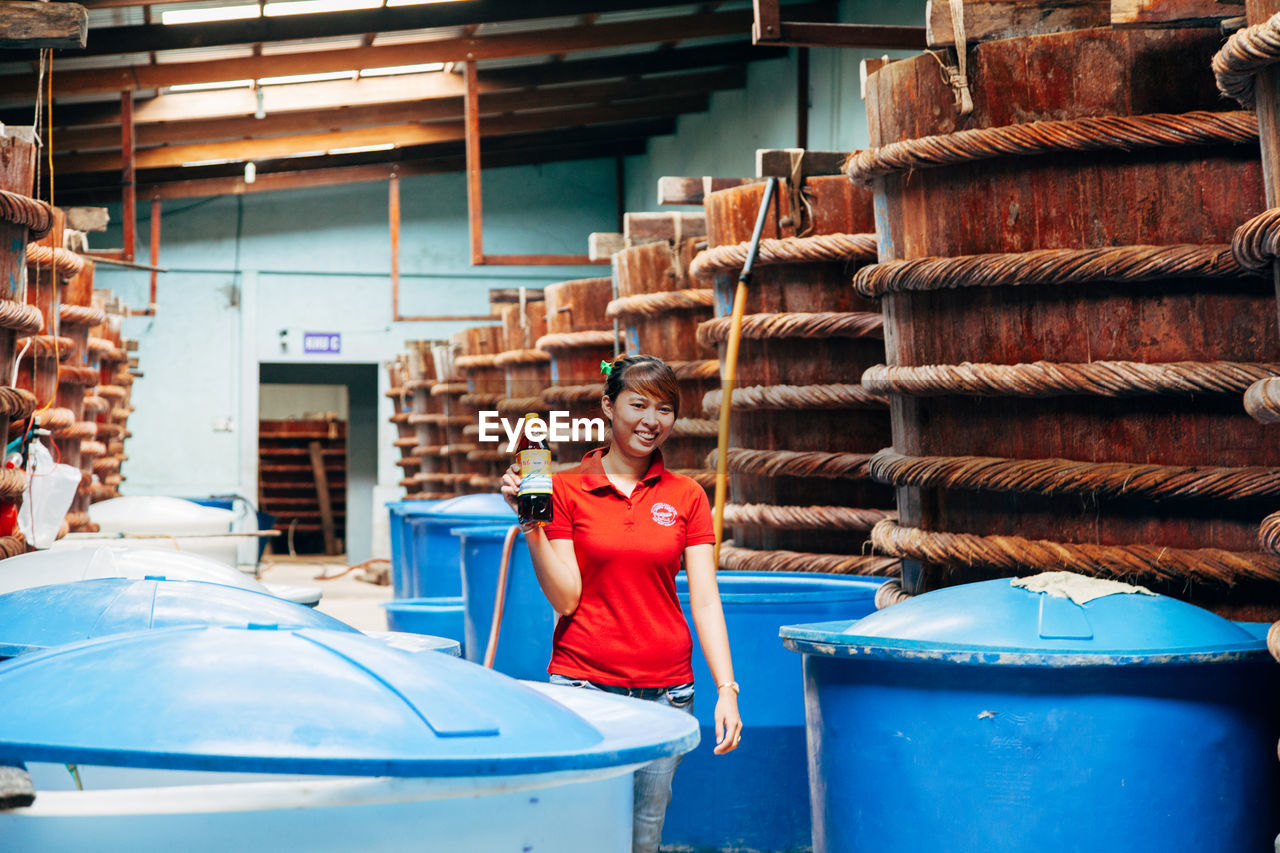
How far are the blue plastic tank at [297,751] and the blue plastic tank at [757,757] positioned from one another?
91.8 inches

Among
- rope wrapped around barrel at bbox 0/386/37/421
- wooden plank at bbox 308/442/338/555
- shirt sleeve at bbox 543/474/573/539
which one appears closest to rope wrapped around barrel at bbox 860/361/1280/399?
shirt sleeve at bbox 543/474/573/539

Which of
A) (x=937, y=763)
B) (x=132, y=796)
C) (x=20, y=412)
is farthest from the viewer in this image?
(x=20, y=412)

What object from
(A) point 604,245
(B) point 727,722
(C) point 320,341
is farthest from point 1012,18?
(C) point 320,341

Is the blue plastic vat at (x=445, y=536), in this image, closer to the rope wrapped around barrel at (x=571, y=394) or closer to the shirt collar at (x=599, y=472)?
the rope wrapped around barrel at (x=571, y=394)

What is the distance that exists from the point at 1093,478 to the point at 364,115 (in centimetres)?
1341

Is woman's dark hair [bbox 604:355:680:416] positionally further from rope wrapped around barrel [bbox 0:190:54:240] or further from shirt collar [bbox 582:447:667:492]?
rope wrapped around barrel [bbox 0:190:54:240]

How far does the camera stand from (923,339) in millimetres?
3709

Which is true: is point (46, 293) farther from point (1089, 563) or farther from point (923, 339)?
point (1089, 563)

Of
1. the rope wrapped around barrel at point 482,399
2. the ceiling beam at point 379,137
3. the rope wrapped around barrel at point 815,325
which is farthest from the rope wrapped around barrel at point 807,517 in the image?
the ceiling beam at point 379,137

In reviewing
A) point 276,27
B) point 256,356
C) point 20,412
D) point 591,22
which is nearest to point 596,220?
point 256,356

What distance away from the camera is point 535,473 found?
2.57 meters

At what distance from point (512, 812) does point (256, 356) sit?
17908mm

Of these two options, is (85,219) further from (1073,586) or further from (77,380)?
(1073,586)

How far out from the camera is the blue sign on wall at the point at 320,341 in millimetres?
18906
